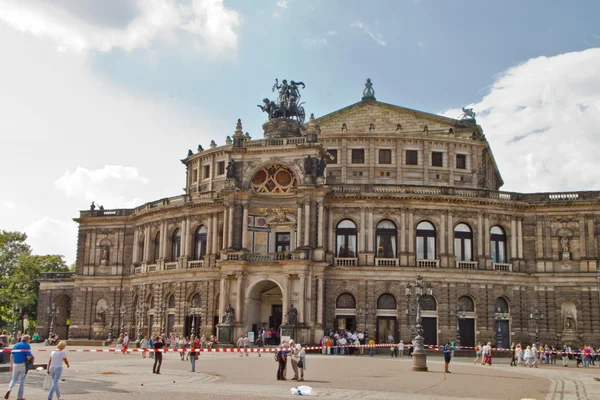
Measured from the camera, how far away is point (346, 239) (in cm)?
6009

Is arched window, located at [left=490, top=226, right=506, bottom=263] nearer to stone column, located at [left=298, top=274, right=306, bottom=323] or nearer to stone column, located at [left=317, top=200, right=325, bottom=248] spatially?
stone column, located at [left=317, top=200, right=325, bottom=248]

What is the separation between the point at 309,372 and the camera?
33.8m

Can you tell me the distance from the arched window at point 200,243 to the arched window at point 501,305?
2595 centimetres

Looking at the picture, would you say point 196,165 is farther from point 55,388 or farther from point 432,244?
point 55,388

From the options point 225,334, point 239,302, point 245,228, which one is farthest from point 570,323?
point 225,334

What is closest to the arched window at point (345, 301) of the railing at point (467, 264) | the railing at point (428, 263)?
the railing at point (428, 263)

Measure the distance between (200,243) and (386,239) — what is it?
1725cm

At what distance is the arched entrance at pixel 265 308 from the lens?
191 ft

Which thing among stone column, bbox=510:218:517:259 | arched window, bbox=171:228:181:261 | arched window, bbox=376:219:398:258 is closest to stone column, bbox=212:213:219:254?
arched window, bbox=171:228:181:261

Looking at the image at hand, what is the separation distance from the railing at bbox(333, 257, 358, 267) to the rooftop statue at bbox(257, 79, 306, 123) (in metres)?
13.5

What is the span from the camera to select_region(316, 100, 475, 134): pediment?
2766 inches

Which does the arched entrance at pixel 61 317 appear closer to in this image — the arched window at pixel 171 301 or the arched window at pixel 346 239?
the arched window at pixel 171 301

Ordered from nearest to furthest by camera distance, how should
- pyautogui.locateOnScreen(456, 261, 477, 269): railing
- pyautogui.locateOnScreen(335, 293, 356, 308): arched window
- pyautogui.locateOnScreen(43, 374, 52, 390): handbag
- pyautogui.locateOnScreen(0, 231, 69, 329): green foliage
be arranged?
pyautogui.locateOnScreen(43, 374, 52, 390): handbag, pyautogui.locateOnScreen(335, 293, 356, 308): arched window, pyautogui.locateOnScreen(456, 261, 477, 269): railing, pyautogui.locateOnScreen(0, 231, 69, 329): green foliage

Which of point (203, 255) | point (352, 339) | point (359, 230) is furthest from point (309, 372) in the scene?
point (203, 255)
